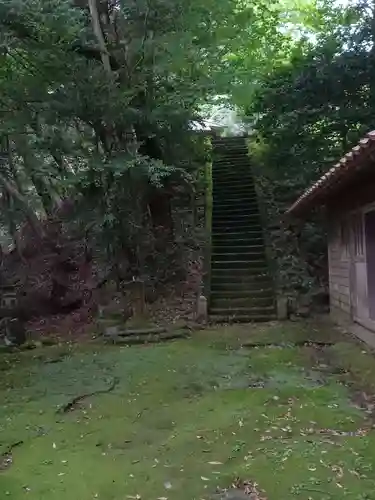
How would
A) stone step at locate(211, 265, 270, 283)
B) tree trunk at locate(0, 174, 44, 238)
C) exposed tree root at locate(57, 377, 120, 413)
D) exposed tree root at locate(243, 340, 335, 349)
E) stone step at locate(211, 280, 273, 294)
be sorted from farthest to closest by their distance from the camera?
1. tree trunk at locate(0, 174, 44, 238)
2. stone step at locate(211, 265, 270, 283)
3. stone step at locate(211, 280, 273, 294)
4. exposed tree root at locate(243, 340, 335, 349)
5. exposed tree root at locate(57, 377, 120, 413)

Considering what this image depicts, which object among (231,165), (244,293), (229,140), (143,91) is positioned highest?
(229,140)

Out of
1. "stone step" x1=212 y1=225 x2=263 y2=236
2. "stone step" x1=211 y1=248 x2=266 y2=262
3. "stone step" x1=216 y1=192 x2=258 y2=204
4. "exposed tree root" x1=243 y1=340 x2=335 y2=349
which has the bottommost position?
"exposed tree root" x1=243 y1=340 x2=335 y2=349

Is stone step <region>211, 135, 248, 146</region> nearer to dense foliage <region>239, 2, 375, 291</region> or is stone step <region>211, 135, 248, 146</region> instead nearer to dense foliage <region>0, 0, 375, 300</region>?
dense foliage <region>239, 2, 375, 291</region>

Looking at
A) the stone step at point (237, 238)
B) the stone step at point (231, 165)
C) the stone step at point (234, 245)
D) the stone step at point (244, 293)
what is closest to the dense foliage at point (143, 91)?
the stone step at point (234, 245)

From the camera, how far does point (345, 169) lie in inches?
259

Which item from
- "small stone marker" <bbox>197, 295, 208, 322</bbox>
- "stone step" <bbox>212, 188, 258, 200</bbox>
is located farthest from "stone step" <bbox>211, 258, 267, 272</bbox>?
"stone step" <bbox>212, 188, 258, 200</bbox>

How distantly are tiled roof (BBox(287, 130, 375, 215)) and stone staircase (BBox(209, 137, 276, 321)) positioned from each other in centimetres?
268

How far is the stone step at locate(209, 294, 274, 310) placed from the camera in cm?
1177

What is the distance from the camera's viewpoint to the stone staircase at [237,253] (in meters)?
11.7

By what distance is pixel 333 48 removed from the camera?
1150 centimetres

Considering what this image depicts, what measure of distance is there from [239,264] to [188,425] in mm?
7678

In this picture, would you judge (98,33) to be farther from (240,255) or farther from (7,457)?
(7,457)

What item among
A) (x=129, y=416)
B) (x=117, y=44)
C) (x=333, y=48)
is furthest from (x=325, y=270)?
(x=129, y=416)

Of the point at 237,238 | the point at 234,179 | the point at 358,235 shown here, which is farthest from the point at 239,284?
the point at 234,179
